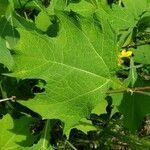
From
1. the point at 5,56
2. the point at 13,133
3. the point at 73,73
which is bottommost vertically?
the point at 13,133

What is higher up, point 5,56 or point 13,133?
point 5,56

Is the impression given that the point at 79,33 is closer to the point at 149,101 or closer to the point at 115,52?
the point at 115,52

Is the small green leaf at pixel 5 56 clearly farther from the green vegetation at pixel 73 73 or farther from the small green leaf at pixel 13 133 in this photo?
the small green leaf at pixel 13 133

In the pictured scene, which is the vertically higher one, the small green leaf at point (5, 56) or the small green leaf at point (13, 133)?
the small green leaf at point (5, 56)

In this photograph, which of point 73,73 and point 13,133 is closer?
point 73,73

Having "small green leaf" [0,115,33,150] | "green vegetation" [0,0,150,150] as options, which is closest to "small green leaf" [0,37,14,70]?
"green vegetation" [0,0,150,150]

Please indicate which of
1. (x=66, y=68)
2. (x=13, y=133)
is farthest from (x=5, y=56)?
(x=66, y=68)

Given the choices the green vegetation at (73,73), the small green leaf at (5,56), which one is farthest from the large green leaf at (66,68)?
the small green leaf at (5,56)

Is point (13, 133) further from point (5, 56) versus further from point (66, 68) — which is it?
point (66, 68)
